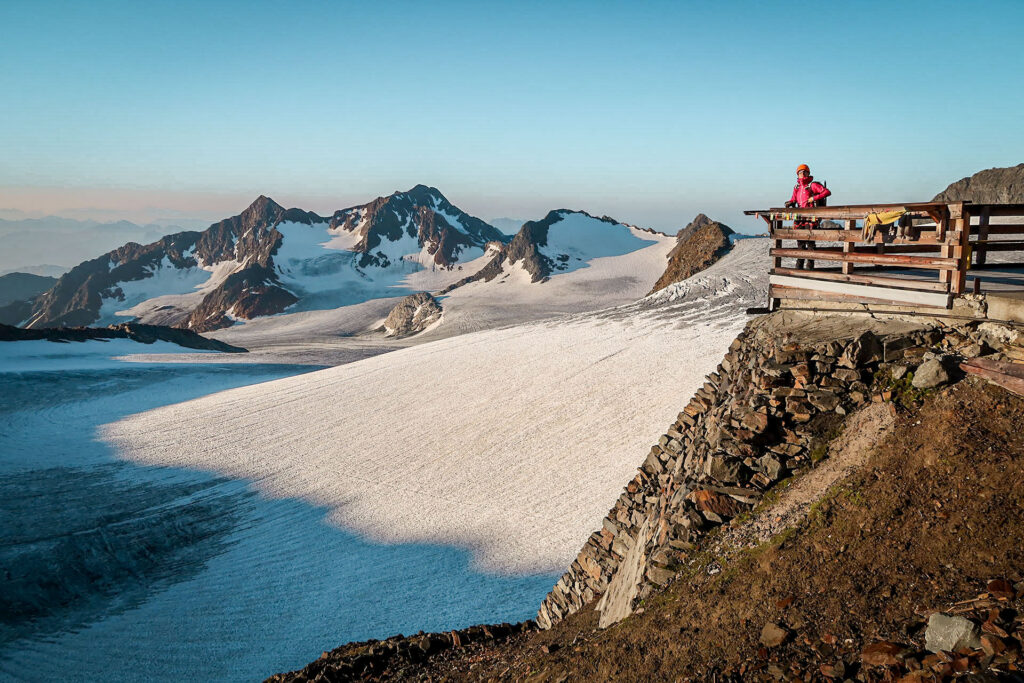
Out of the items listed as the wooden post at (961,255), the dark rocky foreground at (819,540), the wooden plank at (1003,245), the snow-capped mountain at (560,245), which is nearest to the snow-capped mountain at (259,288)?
the snow-capped mountain at (560,245)

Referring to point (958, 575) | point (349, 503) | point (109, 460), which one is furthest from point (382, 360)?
point (958, 575)

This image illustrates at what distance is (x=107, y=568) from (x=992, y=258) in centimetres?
3498

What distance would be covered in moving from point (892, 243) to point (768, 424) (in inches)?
156

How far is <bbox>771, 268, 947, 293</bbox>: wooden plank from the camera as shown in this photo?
27.3 feet

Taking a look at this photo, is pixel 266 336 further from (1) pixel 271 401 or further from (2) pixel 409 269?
(1) pixel 271 401

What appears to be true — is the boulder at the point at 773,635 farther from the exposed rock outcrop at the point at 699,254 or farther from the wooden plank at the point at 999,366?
the exposed rock outcrop at the point at 699,254

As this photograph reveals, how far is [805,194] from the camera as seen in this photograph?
11.0m

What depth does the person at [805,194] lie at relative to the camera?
1088cm

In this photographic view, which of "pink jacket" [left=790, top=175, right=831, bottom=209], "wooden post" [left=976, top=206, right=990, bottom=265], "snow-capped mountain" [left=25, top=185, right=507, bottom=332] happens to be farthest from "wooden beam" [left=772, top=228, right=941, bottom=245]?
"snow-capped mountain" [left=25, top=185, right=507, bottom=332]

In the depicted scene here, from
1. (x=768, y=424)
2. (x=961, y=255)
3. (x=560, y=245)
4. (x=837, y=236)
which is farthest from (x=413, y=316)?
(x=961, y=255)

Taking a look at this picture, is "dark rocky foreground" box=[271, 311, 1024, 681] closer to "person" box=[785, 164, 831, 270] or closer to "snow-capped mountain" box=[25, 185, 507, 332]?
"person" box=[785, 164, 831, 270]

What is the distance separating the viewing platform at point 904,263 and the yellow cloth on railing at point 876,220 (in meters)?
0.01

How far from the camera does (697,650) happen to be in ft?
20.0

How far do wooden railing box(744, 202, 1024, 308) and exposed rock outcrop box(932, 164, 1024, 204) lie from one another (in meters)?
31.9
